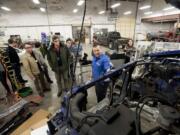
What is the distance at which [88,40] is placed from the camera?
16578 mm

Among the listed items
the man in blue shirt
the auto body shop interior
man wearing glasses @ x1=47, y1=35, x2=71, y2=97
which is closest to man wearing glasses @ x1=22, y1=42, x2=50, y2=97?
the auto body shop interior

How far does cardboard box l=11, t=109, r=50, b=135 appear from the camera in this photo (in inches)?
101

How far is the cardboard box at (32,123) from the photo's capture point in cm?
256

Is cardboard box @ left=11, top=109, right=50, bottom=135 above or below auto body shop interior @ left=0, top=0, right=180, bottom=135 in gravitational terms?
below

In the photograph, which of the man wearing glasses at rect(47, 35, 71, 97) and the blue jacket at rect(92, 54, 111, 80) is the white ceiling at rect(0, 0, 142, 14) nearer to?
the man wearing glasses at rect(47, 35, 71, 97)

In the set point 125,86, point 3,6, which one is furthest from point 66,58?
point 3,6

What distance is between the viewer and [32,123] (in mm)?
2791

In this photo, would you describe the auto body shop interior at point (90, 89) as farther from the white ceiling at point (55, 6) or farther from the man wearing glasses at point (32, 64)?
the white ceiling at point (55, 6)

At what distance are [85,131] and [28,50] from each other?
363 cm

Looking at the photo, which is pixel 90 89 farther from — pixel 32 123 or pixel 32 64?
pixel 32 123

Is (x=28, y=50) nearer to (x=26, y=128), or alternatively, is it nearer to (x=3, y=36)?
(x=26, y=128)

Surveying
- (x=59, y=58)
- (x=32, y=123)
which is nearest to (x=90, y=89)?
(x=59, y=58)

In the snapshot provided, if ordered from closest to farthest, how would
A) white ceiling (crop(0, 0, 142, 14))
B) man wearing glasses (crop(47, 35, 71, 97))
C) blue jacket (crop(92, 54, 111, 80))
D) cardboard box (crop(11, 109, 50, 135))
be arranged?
cardboard box (crop(11, 109, 50, 135)), blue jacket (crop(92, 54, 111, 80)), man wearing glasses (crop(47, 35, 71, 97)), white ceiling (crop(0, 0, 142, 14))

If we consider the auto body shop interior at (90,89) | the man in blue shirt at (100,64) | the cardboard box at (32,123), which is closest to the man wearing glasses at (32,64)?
the auto body shop interior at (90,89)
